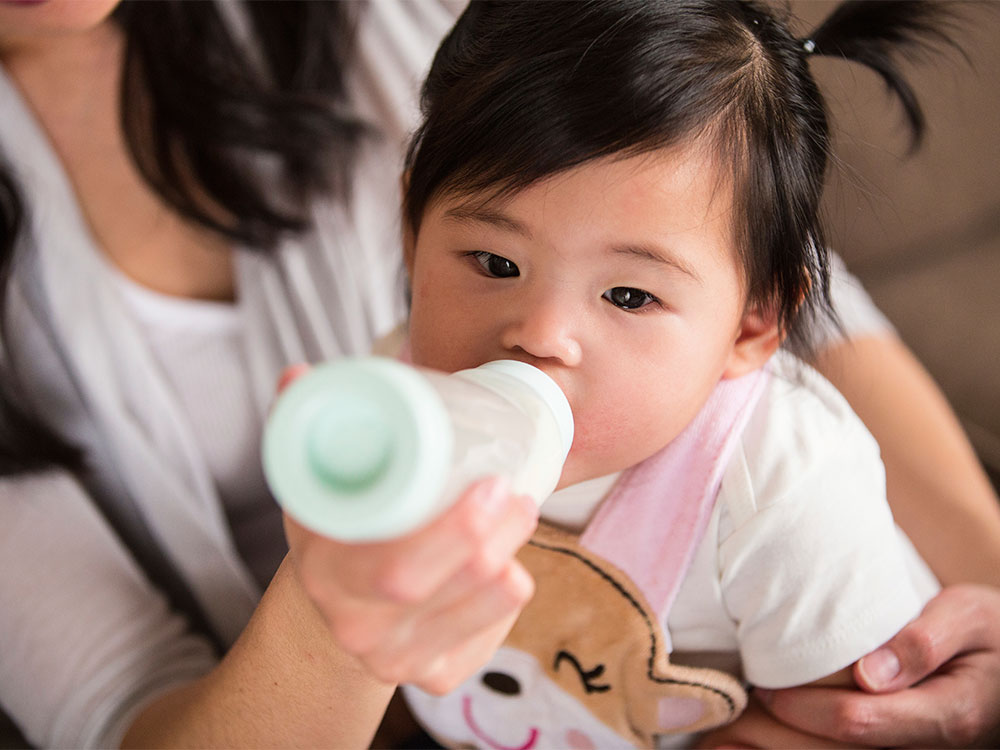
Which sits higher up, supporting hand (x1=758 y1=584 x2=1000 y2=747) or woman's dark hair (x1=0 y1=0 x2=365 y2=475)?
woman's dark hair (x1=0 y1=0 x2=365 y2=475)

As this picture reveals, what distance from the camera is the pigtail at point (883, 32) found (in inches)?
26.6

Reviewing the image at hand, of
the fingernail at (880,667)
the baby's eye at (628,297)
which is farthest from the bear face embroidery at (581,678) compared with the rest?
the baby's eye at (628,297)

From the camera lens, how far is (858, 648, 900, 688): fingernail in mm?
656

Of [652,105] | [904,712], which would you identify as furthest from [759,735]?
[652,105]

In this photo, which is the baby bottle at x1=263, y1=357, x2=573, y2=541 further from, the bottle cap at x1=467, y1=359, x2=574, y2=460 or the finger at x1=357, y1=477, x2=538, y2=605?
the bottle cap at x1=467, y1=359, x2=574, y2=460

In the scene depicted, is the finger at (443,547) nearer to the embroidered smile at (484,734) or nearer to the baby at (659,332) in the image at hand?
A: the baby at (659,332)

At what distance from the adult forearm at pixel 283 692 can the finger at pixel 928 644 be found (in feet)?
1.32

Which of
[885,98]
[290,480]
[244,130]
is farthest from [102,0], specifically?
[885,98]

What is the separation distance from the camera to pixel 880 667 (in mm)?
661

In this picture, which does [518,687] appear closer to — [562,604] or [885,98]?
[562,604]

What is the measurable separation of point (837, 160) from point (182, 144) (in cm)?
75

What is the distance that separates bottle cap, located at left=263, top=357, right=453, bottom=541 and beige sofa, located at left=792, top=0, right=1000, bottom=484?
506mm

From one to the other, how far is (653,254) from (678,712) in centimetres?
43

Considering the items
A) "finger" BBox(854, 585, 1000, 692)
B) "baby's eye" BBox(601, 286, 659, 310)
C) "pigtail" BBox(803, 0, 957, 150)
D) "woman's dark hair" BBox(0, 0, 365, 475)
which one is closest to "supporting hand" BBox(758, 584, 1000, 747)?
"finger" BBox(854, 585, 1000, 692)
